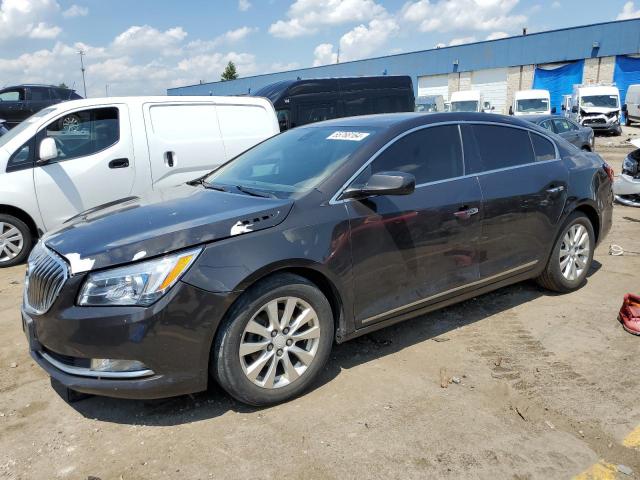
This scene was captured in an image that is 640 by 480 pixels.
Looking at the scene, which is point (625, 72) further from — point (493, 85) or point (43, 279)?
point (43, 279)

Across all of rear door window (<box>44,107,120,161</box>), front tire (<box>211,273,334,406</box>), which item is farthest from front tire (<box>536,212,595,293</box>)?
rear door window (<box>44,107,120,161</box>)

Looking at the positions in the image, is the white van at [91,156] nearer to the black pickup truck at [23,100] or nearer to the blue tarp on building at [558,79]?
the black pickup truck at [23,100]

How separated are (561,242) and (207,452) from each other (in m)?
3.50

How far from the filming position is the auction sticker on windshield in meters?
3.68

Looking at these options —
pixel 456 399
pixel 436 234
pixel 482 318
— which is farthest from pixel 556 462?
pixel 482 318

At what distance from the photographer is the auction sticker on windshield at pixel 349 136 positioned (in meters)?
3.68

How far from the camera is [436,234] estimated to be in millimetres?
3691

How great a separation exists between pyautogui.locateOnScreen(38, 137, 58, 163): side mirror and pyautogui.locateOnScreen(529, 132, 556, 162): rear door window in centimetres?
512

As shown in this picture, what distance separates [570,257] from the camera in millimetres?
4855

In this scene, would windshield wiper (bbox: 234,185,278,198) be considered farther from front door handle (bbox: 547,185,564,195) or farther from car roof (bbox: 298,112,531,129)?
front door handle (bbox: 547,185,564,195)

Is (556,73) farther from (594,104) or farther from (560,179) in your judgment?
(560,179)

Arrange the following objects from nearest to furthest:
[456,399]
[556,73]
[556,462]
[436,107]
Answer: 1. [556,462]
2. [456,399]
3. [436,107]
4. [556,73]

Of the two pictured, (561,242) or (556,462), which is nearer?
(556,462)

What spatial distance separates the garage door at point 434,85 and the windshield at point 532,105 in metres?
17.2
